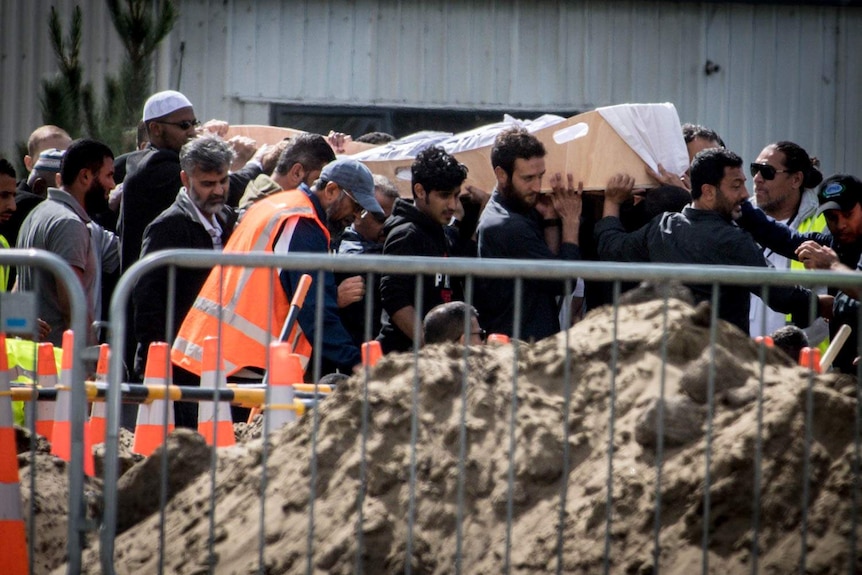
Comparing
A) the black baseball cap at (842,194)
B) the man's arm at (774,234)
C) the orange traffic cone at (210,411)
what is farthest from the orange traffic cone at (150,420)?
the black baseball cap at (842,194)

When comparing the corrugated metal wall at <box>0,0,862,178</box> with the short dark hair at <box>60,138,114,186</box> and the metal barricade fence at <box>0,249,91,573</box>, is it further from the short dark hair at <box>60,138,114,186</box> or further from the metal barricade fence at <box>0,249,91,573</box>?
the metal barricade fence at <box>0,249,91,573</box>

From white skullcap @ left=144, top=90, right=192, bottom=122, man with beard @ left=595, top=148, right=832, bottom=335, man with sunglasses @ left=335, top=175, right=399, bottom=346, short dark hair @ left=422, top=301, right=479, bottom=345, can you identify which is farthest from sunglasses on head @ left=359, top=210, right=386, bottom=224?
short dark hair @ left=422, top=301, right=479, bottom=345

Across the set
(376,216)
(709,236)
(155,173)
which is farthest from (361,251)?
(709,236)

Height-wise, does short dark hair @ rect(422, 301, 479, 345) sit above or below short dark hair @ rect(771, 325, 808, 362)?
above

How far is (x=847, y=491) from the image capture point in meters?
4.18

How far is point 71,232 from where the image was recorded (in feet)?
23.2

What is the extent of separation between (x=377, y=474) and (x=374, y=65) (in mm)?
9058

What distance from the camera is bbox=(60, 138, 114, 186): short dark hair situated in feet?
24.4

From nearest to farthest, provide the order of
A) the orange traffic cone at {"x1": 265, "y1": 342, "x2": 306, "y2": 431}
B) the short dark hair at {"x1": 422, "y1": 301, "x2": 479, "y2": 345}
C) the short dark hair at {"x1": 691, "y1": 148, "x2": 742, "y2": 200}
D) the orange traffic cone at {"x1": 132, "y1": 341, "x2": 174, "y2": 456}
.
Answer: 1. the orange traffic cone at {"x1": 265, "y1": 342, "x2": 306, "y2": 431}
2. the orange traffic cone at {"x1": 132, "y1": 341, "x2": 174, "y2": 456}
3. the short dark hair at {"x1": 422, "y1": 301, "x2": 479, "y2": 345}
4. the short dark hair at {"x1": 691, "y1": 148, "x2": 742, "y2": 200}

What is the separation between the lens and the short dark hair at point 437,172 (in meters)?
7.25

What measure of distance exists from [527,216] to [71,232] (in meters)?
2.51

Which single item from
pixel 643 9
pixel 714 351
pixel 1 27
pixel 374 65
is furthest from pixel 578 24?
pixel 714 351

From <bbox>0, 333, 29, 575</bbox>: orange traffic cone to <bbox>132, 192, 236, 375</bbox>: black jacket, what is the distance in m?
2.05

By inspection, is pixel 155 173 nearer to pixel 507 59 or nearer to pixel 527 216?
pixel 527 216
